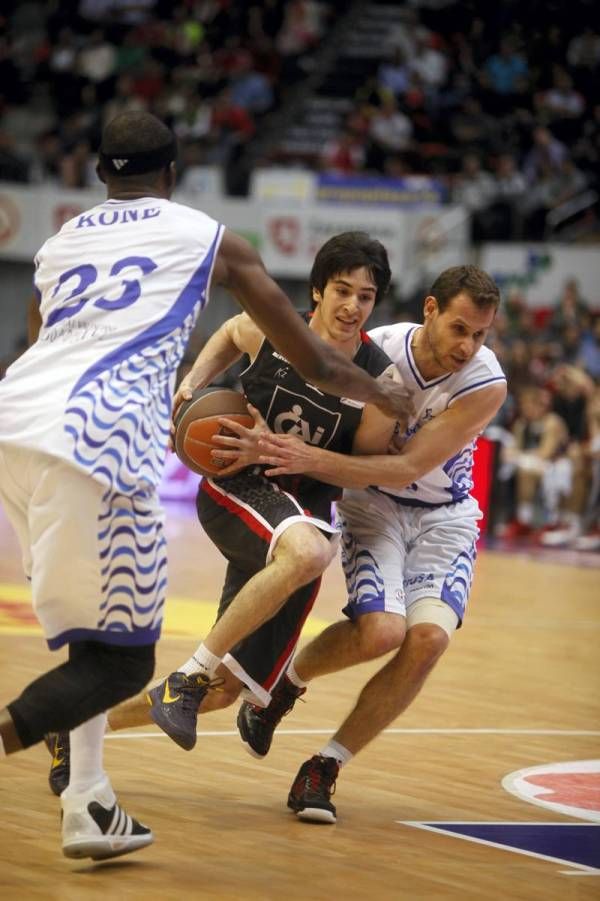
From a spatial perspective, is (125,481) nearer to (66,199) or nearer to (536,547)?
(536,547)

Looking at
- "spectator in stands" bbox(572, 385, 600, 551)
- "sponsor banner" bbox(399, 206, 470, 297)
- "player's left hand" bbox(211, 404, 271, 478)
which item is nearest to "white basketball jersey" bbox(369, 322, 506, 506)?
"player's left hand" bbox(211, 404, 271, 478)

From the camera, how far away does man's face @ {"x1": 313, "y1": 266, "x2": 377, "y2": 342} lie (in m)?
4.86

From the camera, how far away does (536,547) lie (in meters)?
14.0

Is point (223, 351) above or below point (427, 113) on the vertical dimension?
below

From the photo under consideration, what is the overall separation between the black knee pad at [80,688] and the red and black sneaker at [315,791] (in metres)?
1.00

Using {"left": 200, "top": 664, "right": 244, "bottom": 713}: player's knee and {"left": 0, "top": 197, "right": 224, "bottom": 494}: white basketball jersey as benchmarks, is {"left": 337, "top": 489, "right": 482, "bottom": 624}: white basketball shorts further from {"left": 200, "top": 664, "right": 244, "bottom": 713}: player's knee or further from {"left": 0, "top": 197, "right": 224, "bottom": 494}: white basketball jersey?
{"left": 0, "top": 197, "right": 224, "bottom": 494}: white basketball jersey

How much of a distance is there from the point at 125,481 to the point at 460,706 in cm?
341

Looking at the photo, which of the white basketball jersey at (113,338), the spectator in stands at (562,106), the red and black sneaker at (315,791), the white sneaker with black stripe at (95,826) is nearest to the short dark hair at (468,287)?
the white basketball jersey at (113,338)

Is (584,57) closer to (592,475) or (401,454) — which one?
(592,475)

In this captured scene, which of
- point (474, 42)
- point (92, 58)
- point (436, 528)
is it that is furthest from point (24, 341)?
point (436, 528)

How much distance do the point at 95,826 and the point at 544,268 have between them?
13784 millimetres

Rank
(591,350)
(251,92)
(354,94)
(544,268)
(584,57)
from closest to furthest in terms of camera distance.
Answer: (591,350) → (544,268) → (584,57) → (251,92) → (354,94)

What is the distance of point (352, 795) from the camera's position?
4.99 metres

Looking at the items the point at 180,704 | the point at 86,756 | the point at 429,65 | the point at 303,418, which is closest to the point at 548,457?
the point at 429,65
